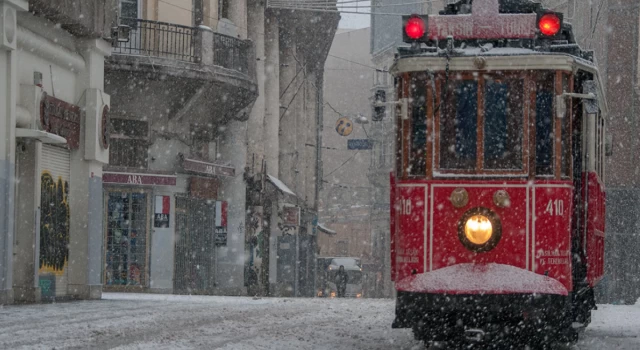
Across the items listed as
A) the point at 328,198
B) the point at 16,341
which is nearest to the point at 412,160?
the point at 16,341

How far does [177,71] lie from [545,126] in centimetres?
1745

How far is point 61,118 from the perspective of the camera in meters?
21.1

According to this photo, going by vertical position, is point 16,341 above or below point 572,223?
below

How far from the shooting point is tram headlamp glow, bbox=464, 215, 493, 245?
10.6 m

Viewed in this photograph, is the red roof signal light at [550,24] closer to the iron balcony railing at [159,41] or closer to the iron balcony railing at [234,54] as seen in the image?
the iron balcony railing at [159,41]

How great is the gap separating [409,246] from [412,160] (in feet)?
2.59

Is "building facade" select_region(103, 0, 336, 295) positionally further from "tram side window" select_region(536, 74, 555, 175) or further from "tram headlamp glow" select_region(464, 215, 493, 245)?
"tram headlamp glow" select_region(464, 215, 493, 245)

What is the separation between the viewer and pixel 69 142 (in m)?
21.8

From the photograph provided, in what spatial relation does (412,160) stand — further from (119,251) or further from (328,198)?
(328,198)

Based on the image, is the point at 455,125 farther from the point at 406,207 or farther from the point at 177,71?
the point at 177,71

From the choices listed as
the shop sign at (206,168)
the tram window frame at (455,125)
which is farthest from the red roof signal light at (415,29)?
the shop sign at (206,168)

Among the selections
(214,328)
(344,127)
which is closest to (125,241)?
(214,328)

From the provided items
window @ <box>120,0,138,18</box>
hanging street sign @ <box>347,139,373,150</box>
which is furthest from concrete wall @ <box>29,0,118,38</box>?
hanging street sign @ <box>347,139,373,150</box>

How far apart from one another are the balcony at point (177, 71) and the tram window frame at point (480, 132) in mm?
16278
